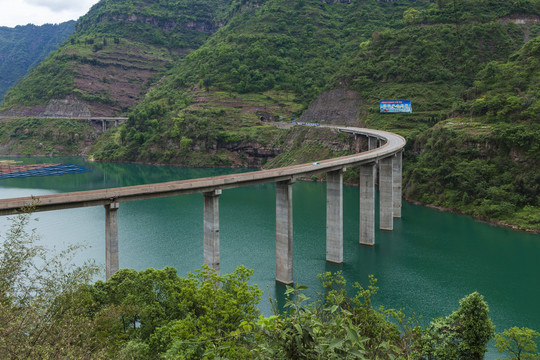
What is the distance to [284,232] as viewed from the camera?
4044 centimetres

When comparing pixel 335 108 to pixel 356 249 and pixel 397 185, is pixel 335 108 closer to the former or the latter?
pixel 397 185

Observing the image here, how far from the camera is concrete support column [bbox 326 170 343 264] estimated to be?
46.5 meters

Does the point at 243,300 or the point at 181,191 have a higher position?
the point at 181,191

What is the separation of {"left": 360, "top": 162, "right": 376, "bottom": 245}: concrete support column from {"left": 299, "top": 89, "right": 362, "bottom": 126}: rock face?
5658 centimetres

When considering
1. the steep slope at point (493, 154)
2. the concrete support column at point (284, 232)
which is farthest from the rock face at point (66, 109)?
the concrete support column at point (284, 232)

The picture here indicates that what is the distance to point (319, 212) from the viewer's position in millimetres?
72750

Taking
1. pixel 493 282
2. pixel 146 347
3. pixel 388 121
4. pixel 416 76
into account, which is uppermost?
pixel 416 76

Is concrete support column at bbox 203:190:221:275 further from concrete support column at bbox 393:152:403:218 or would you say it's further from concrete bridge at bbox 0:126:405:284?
concrete support column at bbox 393:152:403:218

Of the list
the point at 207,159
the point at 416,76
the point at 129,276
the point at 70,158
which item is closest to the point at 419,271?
the point at 129,276

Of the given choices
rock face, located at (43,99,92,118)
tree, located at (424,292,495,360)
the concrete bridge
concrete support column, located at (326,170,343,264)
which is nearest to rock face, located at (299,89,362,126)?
the concrete bridge

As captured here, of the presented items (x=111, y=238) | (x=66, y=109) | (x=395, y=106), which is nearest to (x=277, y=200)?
(x=111, y=238)

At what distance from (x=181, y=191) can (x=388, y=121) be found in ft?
244

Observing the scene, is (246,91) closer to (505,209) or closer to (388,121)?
(388,121)

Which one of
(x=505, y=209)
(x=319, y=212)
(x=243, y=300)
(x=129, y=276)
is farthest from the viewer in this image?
(x=319, y=212)
